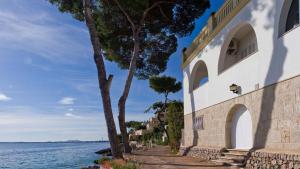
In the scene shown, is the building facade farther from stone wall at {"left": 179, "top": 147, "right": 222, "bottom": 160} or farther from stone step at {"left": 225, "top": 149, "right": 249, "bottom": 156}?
stone step at {"left": 225, "top": 149, "right": 249, "bottom": 156}

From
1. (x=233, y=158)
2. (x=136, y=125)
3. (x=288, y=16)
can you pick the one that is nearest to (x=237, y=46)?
(x=233, y=158)

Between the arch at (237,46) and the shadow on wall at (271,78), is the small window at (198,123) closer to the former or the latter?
the arch at (237,46)

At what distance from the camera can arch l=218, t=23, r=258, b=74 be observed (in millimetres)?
15480

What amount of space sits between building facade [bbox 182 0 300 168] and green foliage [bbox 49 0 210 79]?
2148 millimetres

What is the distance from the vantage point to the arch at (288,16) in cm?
1044

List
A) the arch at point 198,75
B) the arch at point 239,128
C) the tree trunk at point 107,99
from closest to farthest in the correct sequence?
the arch at point 239,128, the tree trunk at point 107,99, the arch at point 198,75

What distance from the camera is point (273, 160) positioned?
32.9 feet

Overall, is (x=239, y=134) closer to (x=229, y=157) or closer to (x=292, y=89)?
(x=229, y=157)

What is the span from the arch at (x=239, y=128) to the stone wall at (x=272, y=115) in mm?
42

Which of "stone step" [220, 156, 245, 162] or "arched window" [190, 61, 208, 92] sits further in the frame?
"arched window" [190, 61, 208, 92]

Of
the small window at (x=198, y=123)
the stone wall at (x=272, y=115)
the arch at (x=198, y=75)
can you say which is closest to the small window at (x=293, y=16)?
the stone wall at (x=272, y=115)

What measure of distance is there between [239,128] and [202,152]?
3.65 m

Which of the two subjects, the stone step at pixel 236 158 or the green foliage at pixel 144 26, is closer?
the stone step at pixel 236 158

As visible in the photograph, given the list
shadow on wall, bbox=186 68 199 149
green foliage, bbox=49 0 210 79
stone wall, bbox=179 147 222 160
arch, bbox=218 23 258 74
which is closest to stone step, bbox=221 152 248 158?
stone wall, bbox=179 147 222 160
